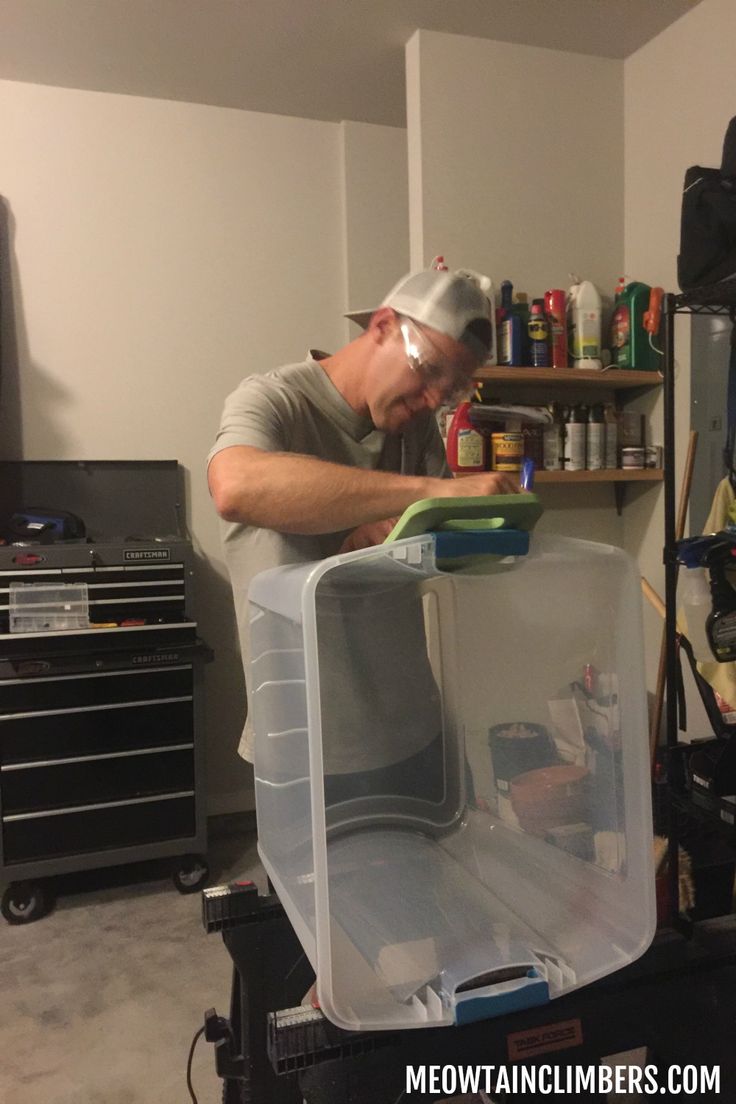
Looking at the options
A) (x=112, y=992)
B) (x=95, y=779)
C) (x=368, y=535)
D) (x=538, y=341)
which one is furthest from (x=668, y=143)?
(x=112, y=992)

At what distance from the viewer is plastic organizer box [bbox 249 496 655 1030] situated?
0.67 m

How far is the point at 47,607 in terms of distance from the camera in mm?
2195

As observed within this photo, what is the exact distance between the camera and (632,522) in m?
2.55

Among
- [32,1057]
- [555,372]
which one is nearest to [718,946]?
[32,1057]

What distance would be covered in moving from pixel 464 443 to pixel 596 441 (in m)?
0.46

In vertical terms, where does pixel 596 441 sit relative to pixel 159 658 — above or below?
above

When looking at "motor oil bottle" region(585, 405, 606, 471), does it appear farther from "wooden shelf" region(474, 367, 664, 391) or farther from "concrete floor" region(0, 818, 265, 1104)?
"concrete floor" region(0, 818, 265, 1104)

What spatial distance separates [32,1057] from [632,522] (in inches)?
84.4

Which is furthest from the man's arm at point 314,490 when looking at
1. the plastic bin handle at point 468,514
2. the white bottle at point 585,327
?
the white bottle at point 585,327

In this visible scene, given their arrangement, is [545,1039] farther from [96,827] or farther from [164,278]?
[164,278]

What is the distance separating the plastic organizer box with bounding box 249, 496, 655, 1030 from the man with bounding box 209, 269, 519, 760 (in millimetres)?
84

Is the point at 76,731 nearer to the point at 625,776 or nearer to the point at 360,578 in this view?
the point at 360,578

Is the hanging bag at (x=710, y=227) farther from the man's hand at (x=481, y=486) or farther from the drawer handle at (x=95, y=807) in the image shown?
the drawer handle at (x=95, y=807)

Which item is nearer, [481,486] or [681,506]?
[481,486]
